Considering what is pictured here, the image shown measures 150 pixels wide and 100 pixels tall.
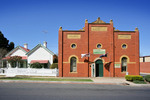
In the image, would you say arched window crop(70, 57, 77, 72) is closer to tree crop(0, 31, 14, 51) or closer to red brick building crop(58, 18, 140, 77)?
red brick building crop(58, 18, 140, 77)

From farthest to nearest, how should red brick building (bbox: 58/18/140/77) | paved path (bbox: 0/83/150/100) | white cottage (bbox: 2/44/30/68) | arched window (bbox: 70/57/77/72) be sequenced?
white cottage (bbox: 2/44/30/68) → arched window (bbox: 70/57/77/72) → red brick building (bbox: 58/18/140/77) → paved path (bbox: 0/83/150/100)

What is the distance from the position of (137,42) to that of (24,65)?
21996 millimetres

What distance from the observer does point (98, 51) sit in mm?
23672

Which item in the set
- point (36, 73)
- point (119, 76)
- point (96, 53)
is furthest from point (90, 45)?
point (36, 73)

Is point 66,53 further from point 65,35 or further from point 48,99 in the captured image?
point 48,99

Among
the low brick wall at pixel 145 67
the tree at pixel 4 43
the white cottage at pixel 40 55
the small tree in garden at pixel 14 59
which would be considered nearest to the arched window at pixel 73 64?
the white cottage at pixel 40 55

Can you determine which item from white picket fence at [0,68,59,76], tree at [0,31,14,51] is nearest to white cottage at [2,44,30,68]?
white picket fence at [0,68,59,76]

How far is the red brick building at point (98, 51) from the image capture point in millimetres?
23438

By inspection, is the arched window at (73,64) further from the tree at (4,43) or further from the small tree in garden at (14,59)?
the tree at (4,43)

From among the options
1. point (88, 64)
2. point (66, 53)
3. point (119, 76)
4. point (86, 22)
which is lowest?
point (119, 76)

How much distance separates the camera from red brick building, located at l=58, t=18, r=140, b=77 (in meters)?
23.4

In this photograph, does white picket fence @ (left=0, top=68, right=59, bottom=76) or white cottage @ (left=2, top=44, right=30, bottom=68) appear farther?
white cottage @ (left=2, top=44, right=30, bottom=68)

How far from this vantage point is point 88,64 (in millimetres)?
23406

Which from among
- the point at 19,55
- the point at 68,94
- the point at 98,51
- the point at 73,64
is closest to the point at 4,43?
the point at 19,55
